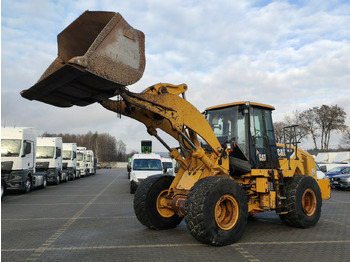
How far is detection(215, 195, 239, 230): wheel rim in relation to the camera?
6.31 m

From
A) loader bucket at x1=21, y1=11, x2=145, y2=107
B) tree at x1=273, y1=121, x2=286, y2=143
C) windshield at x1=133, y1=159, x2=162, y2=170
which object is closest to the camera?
loader bucket at x1=21, y1=11, x2=145, y2=107

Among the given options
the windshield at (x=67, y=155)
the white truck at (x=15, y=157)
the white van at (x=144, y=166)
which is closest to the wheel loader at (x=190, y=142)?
the white van at (x=144, y=166)

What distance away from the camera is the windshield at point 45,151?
22.7 meters

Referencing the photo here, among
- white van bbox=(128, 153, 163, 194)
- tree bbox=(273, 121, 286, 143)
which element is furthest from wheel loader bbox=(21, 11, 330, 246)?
white van bbox=(128, 153, 163, 194)

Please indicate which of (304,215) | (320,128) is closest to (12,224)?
(304,215)

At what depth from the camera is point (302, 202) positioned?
787cm

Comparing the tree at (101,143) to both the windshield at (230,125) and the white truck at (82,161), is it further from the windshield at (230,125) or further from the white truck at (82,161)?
the windshield at (230,125)

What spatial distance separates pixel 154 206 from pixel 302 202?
3614mm

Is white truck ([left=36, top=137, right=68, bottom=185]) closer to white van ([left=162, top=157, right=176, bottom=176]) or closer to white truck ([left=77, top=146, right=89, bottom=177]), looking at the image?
white van ([left=162, top=157, right=176, bottom=176])

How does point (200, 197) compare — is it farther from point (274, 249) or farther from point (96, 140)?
point (96, 140)

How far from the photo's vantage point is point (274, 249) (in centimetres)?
598

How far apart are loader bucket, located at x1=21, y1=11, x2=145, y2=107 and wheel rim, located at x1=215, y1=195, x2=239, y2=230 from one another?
297 cm

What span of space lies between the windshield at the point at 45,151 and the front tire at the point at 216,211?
18928 millimetres

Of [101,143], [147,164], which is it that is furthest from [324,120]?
[101,143]
